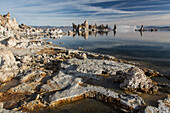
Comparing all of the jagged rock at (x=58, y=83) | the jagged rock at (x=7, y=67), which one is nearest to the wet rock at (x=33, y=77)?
the jagged rock at (x=58, y=83)

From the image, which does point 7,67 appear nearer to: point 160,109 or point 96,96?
point 96,96

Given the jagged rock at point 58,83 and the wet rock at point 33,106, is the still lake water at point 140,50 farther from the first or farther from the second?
the wet rock at point 33,106

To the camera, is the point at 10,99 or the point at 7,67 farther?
the point at 7,67

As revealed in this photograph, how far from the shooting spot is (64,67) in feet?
47.4

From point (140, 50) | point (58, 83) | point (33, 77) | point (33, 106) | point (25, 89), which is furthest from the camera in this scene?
point (140, 50)

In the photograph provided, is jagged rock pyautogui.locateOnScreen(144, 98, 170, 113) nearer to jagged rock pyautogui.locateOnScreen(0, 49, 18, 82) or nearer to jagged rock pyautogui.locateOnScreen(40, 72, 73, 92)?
jagged rock pyautogui.locateOnScreen(40, 72, 73, 92)

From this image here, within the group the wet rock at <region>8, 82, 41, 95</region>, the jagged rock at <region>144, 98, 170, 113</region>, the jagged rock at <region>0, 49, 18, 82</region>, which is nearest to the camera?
the jagged rock at <region>144, 98, 170, 113</region>

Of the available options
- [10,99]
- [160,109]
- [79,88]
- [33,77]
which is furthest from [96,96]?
[33,77]

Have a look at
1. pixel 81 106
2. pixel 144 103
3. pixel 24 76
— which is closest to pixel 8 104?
pixel 24 76

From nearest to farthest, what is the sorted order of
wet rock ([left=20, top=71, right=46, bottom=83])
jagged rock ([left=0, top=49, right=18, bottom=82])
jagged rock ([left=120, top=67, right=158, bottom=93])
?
1. jagged rock ([left=120, top=67, right=158, bottom=93])
2. wet rock ([left=20, top=71, right=46, bottom=83])
3. jagged rock ([left=0, top=49, right=18, bottom=82])

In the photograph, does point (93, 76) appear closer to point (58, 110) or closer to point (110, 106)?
point (110, 106)

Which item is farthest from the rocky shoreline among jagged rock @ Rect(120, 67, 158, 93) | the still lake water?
the still lake water

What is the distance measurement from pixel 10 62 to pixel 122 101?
16131 mm

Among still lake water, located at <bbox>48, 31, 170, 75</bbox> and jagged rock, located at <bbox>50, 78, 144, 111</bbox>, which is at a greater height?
still lake water, located at <bbox>48, 31, 170, 75</bbox>
